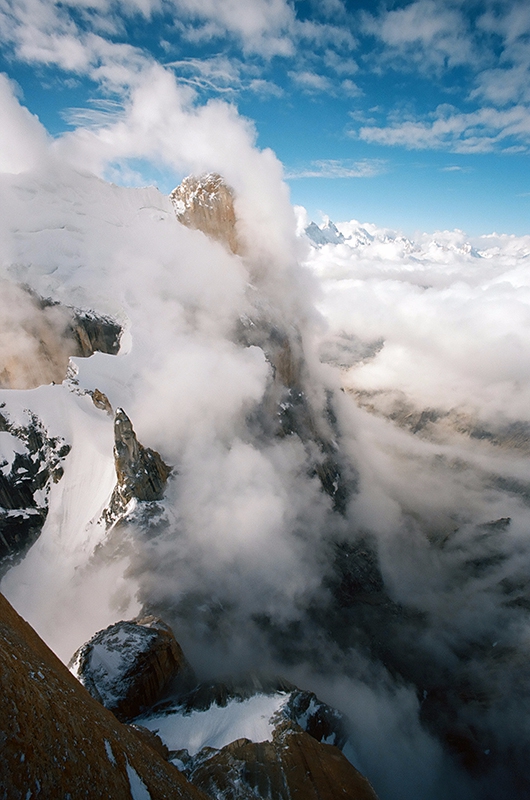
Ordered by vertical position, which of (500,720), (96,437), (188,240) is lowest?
(500,720)

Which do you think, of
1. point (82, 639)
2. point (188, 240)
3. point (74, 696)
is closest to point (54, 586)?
point (82, 639)

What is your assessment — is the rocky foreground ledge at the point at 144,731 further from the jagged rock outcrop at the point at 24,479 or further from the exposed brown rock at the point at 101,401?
the exposed brown rock at the point at 101,401

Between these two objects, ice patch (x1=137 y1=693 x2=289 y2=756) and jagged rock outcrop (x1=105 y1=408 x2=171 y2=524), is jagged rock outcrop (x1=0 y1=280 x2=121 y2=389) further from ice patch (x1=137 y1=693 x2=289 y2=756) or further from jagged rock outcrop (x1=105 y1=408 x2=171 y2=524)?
ice patch (x1=137 y1=693 x2=289 y2=756)

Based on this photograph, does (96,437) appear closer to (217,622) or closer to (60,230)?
(217,622)

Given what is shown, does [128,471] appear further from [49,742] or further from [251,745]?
[49,742]

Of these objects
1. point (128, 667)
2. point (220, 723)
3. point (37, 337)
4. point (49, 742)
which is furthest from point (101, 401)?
point (49, 742)

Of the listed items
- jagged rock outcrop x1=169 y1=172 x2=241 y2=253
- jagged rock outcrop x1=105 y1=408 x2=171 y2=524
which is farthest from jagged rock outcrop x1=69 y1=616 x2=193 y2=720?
jagged rock outcrop x1=169 y1=172 x2=241 y2=253
